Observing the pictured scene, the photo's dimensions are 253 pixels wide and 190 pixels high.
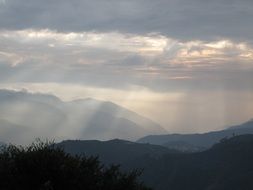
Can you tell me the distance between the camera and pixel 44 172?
34.4 m

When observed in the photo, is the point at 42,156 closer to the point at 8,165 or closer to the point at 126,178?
the point at 8,165

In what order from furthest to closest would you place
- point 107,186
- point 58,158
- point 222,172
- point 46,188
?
1. point 222,172
2. point 107,186
3. point 58,158
4. point 46,188

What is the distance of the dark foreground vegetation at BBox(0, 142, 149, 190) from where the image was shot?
3388cm

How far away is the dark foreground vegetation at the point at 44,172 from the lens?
33875 mm

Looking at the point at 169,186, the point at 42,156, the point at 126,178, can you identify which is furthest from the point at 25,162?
the point at 169,186

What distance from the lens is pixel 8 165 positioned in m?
35.5

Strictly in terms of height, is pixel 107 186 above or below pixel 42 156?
below

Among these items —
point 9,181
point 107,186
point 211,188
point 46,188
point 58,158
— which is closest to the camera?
point 46,188

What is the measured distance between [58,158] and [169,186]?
164 m

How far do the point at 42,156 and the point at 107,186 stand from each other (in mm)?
7125

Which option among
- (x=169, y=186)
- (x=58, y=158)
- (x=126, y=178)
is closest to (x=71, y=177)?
(x=58, y=158)

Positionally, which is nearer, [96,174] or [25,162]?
[25,162]

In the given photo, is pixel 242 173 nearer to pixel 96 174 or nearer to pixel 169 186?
pixel 169 186

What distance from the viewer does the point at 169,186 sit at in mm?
193625
